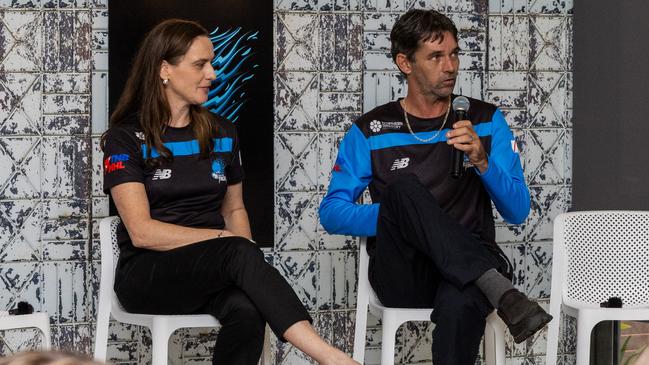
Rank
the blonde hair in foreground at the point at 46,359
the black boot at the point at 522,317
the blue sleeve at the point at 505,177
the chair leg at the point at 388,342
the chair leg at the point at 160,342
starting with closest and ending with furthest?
the blonde hair in foreground at the point at 46,359 → the black boot at the point at 522,317 → the chair leg at the point at 160,342 → the chair leg at the point at 388,342 → the blue sleeve at the point at 505,177

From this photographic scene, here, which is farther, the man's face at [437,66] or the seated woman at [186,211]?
the man's face at [437,66]

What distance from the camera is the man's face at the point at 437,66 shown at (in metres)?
3.19

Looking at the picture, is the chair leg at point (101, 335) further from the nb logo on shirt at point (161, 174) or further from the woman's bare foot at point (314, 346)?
the woman's bare foot at point (314, 346)

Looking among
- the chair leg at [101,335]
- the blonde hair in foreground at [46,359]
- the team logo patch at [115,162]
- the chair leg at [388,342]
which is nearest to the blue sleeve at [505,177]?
the chair leg at [388,342]

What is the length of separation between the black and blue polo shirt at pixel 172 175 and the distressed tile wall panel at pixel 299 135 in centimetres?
A: 64

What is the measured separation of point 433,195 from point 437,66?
45 centimetres

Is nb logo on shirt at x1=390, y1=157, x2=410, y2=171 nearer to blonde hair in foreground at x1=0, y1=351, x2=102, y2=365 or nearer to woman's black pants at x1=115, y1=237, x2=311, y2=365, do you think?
woman's black pants at x1=115, y1=237, x2=311, y2=365

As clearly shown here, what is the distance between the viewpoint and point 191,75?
3039 millimetres

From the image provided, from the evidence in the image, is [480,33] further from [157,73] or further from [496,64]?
[157,73]

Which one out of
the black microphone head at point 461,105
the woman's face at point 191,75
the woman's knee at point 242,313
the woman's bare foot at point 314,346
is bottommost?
the woman's bare foot at point 314,346

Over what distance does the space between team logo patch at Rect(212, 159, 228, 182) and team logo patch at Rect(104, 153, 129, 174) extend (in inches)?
11.2

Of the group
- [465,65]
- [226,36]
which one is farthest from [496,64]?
[226,36]

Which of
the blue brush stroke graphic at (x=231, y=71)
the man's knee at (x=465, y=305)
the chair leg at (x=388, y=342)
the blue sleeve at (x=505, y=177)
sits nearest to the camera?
the man's knee at (x=465, y=305)

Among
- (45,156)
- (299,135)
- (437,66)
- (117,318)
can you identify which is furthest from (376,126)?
(45,156)
